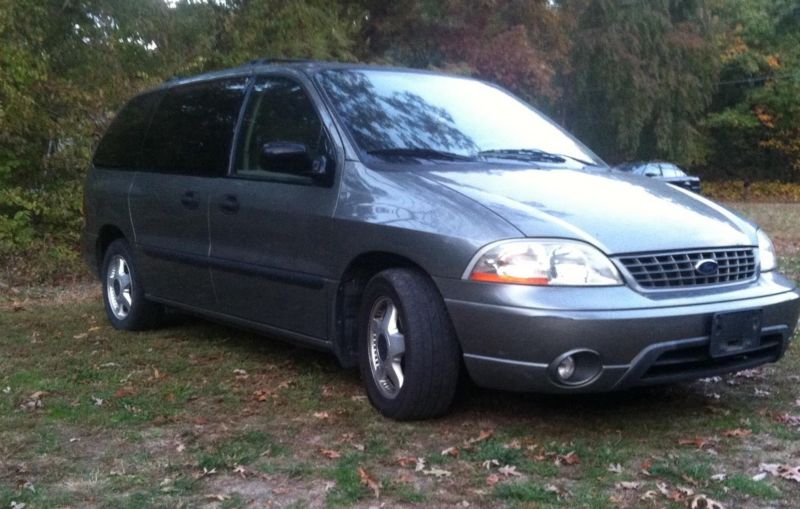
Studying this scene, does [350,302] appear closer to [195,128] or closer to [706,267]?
[706,267]

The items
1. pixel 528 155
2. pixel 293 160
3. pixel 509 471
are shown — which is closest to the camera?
pixel 509 471

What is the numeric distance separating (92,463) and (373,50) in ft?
52.4

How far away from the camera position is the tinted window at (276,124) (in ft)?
17.1

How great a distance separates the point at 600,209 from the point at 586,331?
666 millimetres

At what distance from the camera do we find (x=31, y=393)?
5324 millimetres

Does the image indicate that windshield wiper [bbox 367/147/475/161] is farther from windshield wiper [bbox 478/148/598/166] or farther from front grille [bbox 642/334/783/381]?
front grille [bbox 642/334/783/381]

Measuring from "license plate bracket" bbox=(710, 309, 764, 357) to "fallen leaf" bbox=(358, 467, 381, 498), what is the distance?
151 centimetres

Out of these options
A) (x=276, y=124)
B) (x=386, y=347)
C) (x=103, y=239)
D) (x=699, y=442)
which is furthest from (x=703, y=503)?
(x=103, y=239)

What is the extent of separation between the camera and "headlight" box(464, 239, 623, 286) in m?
4.06

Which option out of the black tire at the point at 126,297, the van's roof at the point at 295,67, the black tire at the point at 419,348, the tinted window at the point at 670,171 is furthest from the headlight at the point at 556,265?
the tinted window at the point at 670,171

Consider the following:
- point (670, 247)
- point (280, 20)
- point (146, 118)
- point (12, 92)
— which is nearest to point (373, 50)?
point (280, 20)

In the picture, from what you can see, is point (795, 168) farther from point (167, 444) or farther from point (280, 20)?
point (167, 444)

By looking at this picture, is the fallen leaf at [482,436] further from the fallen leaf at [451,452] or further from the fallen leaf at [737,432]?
the fallen leaf at [737,432]

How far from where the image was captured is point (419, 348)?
4.33 meters
